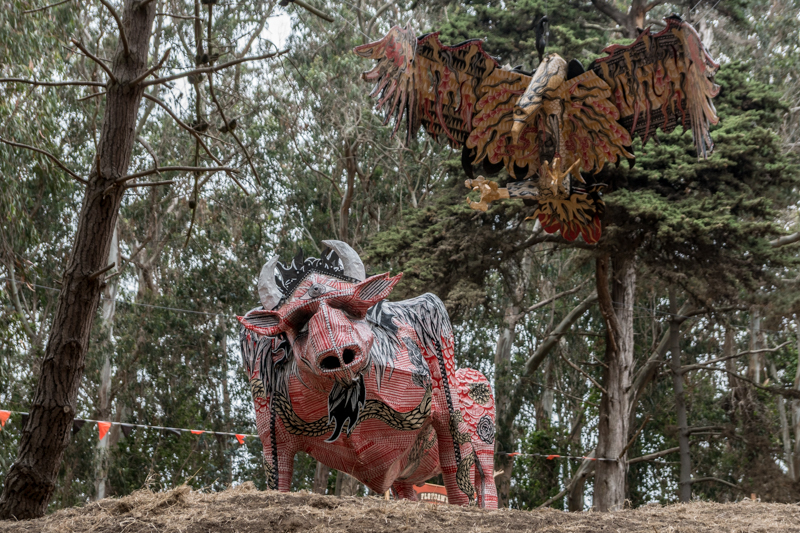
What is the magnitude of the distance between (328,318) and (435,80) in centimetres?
326

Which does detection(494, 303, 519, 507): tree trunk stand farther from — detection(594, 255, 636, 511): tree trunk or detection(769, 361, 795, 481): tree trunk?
detection(769, 361, 795, 481): tree trunk

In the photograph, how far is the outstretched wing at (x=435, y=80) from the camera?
23.4 ft

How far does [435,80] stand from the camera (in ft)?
24.6

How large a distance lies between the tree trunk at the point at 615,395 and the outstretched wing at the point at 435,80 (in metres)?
3.77

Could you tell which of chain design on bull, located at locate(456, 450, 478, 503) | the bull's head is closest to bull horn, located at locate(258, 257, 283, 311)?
the bull's head

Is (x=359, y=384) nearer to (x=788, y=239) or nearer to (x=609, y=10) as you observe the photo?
(x=609, y=10)

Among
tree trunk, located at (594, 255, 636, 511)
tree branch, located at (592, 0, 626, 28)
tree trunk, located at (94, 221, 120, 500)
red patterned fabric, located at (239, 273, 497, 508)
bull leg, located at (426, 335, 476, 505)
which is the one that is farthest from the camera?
tree trunk, located at (94, 221, 120, 500)

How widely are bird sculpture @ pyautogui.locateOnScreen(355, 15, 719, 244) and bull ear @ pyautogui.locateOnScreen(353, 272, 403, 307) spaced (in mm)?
2354

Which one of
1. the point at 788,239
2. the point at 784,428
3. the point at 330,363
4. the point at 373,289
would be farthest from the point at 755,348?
the point at 330,363

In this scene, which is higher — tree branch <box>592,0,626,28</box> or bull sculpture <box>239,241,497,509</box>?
tree branch <box>592,0,626,28</box>

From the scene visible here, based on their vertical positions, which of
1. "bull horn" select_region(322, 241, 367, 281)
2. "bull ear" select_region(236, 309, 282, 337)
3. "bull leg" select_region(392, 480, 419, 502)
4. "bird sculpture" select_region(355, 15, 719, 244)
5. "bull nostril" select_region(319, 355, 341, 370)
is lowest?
"bull leg" select_region(392, 480, 419, 502)

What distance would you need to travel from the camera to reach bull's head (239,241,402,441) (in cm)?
505

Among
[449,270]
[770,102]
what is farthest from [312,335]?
[770,102]

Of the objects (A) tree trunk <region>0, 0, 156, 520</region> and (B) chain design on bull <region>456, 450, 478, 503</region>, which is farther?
(B) chain design on bull <region>456, 450, 478, 503</region>
